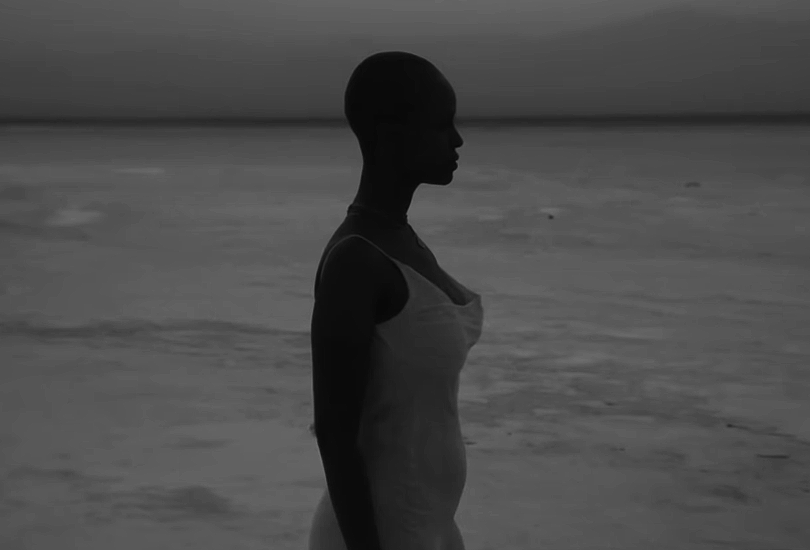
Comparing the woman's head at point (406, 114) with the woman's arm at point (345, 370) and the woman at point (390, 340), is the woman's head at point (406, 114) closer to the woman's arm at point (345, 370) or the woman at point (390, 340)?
the woman at point (390, 340)

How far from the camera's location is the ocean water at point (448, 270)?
20.6 feet

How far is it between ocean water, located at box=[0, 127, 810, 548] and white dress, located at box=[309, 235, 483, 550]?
2917 mm

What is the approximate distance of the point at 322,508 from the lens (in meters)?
1.68

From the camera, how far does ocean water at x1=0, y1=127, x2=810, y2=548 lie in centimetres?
628

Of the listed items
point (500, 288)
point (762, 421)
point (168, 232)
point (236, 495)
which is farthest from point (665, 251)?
point (236, 495)

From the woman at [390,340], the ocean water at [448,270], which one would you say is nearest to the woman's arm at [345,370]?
the woman at [390,340]

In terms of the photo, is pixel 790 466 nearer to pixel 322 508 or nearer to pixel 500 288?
pixel 322 508

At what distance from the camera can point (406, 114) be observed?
1618mm

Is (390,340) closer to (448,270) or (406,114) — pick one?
(406,114)

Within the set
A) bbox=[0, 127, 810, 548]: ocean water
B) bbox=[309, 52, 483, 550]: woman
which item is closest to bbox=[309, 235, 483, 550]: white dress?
bbox=[309, 52, 483, 550]: woman

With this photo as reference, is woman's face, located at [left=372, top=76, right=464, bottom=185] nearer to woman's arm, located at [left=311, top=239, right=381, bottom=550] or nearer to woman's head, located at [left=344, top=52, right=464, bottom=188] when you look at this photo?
woman's head, located at [left=344, top=52, right=464, bottom=188]

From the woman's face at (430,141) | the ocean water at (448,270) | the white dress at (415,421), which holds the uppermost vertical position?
the woman's face at (430,141)

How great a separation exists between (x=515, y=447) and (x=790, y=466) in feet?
Answer: 3.86

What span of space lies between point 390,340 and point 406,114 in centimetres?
29
